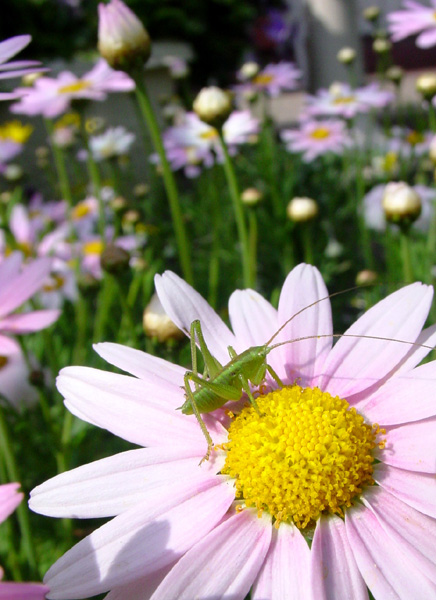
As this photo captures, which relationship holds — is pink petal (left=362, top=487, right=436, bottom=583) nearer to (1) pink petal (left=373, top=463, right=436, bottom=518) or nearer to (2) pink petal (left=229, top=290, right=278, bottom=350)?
(1) pink petal (left=373, top=463, right=436, bottom=518)

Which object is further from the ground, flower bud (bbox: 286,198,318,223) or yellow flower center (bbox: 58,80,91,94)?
yellow flower center (bbox: 58,80,91,94)

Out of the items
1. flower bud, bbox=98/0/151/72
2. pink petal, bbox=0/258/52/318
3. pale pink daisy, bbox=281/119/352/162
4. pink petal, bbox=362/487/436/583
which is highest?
flower bud, bbox=98/0/151/72

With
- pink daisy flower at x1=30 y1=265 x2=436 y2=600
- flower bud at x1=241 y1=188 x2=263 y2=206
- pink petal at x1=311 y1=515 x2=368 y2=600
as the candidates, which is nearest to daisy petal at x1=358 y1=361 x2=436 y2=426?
pink daisy flower at x1=30 y1=265 x2=436 y2=600

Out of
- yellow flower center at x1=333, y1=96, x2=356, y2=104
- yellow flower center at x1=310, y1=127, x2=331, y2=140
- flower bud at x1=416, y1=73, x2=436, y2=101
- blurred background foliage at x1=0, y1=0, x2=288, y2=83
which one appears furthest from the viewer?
blurred background foliage at x1=0, y1=0, x2=288, y2=83

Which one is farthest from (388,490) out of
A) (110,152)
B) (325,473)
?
(110,152)

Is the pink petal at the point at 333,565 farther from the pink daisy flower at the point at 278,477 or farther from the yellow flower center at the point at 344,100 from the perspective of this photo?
the yellow flower center at the point at 344,100

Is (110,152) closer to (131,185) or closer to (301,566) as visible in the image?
(131,185)

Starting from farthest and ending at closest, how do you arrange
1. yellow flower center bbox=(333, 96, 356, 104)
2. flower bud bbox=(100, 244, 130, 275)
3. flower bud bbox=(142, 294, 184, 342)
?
yellow flower center bbox=(333, 96, 356, 104)
flower bud bbox=(100, 244, 130, 275)
flower bud bbox=(142, 294, 184, 342)

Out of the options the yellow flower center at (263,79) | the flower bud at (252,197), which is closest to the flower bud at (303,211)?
the flower bud at (252,197)
